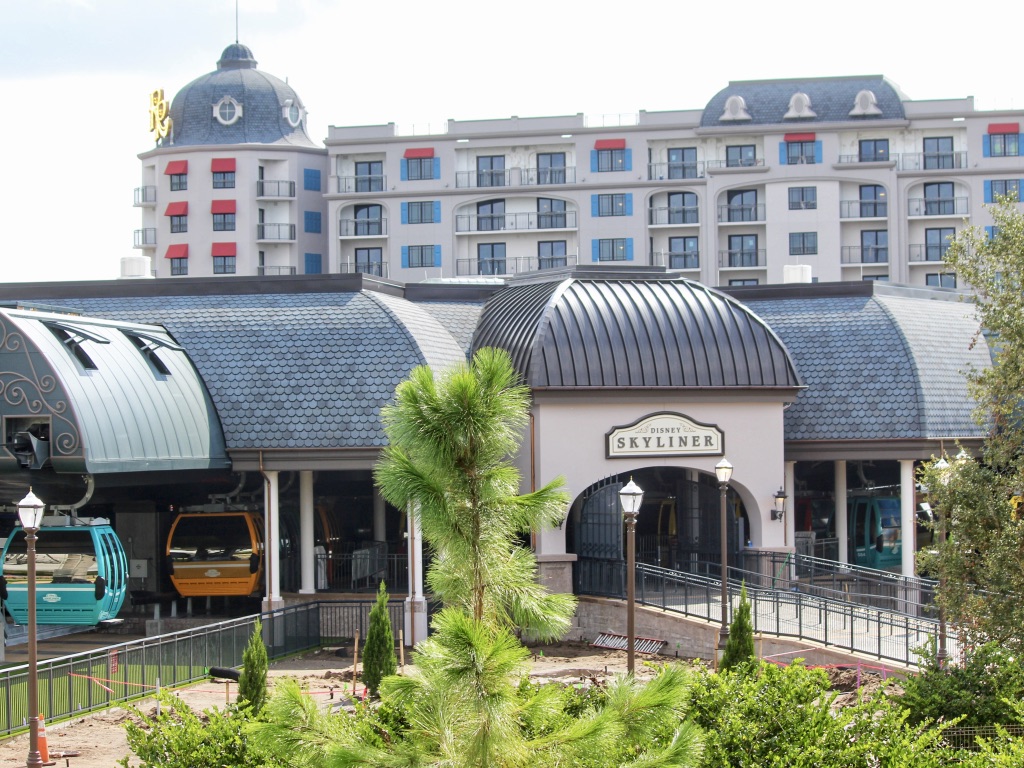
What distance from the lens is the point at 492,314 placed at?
1528 inches

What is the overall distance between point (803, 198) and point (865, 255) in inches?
190

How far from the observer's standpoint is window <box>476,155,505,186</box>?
279 feet

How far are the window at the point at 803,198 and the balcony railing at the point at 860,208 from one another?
5.12 ft

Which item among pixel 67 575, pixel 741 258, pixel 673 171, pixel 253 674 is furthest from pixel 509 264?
pixel 253 674

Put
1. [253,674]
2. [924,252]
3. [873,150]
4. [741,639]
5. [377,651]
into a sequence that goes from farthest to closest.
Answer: [873,150] < [924,252] < [377,651] < [741,639] < [253,674]

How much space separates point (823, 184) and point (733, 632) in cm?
6121

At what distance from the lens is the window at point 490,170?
8512cm

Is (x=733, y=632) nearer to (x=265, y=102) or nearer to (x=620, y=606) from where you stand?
(x=620, y=606)

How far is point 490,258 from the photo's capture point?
85312 millimetres

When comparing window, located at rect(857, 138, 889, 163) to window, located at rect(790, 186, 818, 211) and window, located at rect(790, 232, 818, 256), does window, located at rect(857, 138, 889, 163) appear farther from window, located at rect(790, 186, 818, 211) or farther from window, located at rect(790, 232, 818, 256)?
window, located at rect(790, 232, 818, 256)

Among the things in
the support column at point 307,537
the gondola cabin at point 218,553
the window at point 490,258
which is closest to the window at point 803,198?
the window at point 490,258

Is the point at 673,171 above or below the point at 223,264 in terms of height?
above

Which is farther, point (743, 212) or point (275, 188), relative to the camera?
point (275, 188)

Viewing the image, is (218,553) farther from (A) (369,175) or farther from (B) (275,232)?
(A) (369,175)
